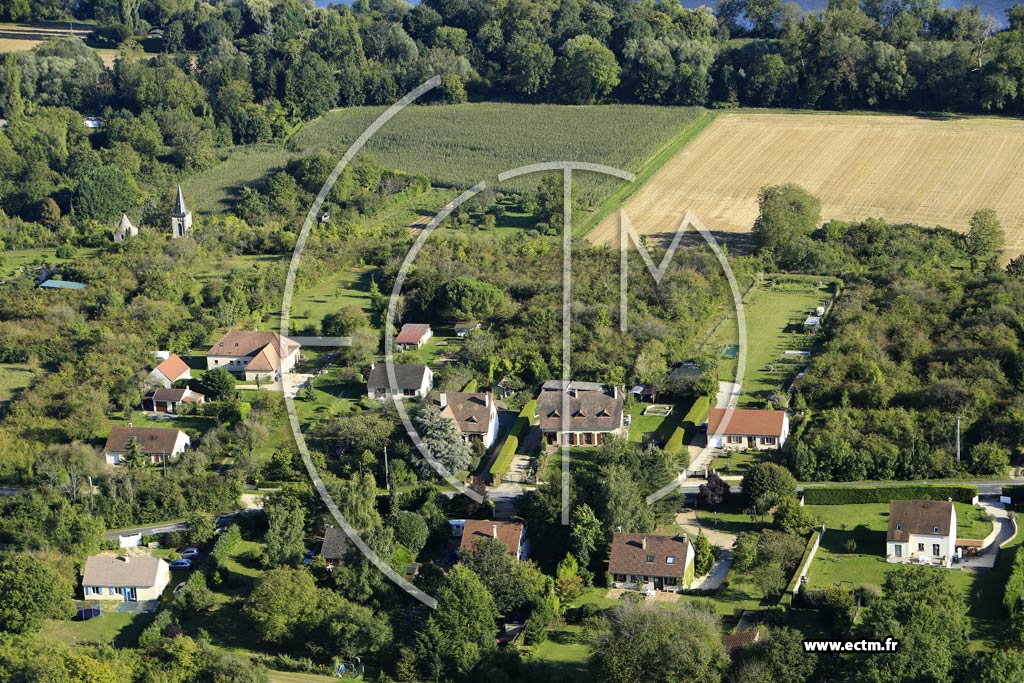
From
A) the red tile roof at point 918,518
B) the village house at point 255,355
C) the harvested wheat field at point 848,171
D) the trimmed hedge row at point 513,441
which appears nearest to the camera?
the red tile roof at point 918,518

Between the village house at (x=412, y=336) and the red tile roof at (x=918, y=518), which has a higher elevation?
the village house at (x=412, y=336)

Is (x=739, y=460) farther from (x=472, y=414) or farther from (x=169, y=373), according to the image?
(x=169, y=373)

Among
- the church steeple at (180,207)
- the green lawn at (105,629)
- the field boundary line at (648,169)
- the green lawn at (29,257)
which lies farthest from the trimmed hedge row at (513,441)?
the green lawn at (29,257)

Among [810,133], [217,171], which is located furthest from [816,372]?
[217,171]

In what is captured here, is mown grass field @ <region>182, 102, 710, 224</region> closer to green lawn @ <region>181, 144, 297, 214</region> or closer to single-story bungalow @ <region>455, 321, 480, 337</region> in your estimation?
green lawn @ <region>181, 144, 297, 214</region>

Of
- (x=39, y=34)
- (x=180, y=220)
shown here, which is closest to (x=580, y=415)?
(x=180, y=220)

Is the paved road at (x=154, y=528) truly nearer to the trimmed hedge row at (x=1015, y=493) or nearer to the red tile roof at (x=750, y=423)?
the red tile roof at (x=750, y=423)

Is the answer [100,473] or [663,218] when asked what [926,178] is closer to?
[663,218]
